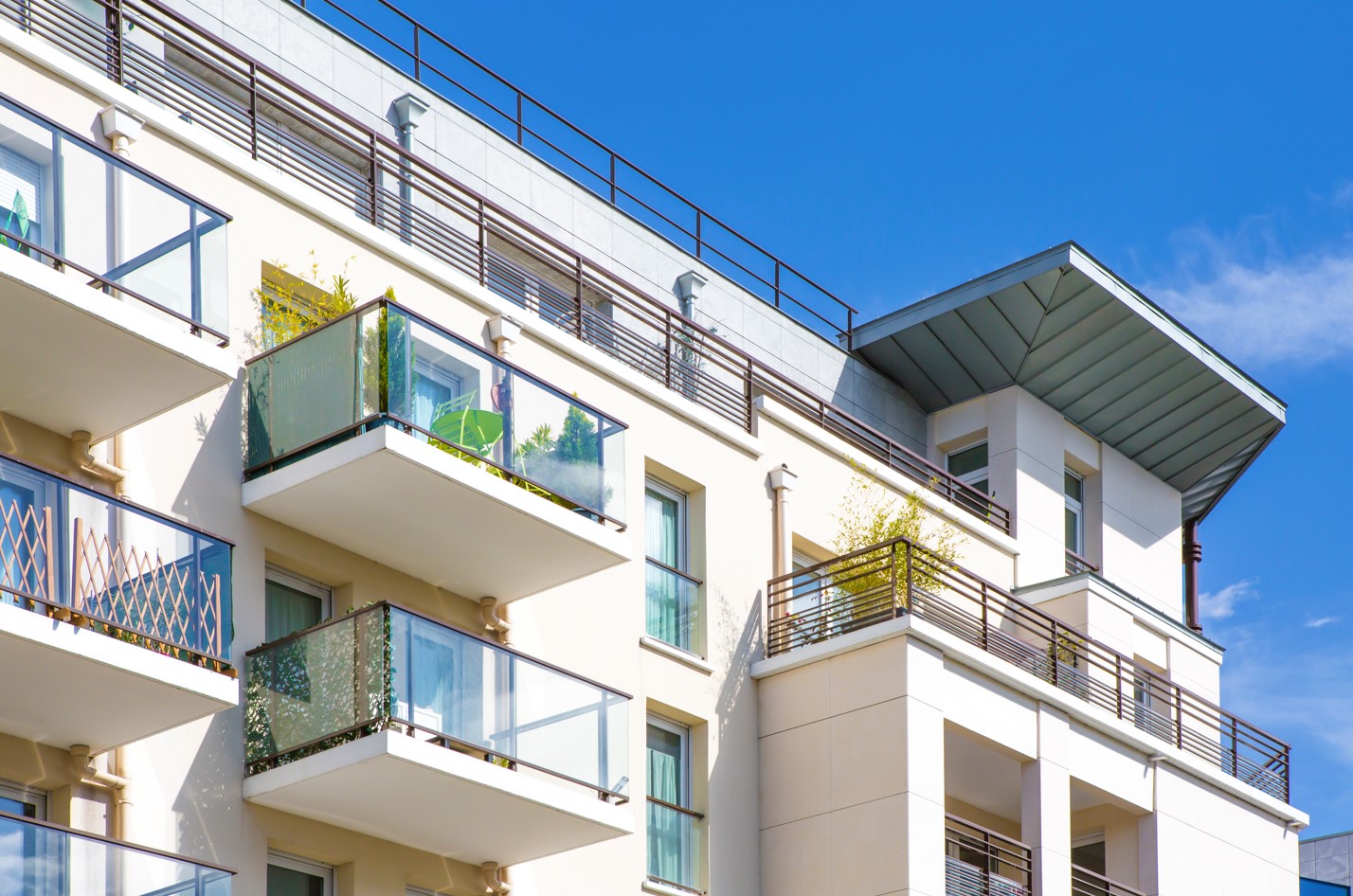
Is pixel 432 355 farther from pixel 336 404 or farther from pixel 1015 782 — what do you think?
pixel 1015 782

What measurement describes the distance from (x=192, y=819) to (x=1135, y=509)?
18.3 meters

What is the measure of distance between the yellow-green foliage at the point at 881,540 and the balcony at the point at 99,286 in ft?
27.9

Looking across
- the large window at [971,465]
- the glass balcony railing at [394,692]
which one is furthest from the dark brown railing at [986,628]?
the glass balcony railing at [394,692]

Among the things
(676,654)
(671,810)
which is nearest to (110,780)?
(671,810)

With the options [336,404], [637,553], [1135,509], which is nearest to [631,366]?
[637,553]

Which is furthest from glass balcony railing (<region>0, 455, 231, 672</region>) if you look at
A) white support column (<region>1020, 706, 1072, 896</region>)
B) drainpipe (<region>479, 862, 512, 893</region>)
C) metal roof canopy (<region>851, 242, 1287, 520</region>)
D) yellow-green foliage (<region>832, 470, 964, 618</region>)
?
metal roof canopy (<region>851, 242, 1287, 520</region>)

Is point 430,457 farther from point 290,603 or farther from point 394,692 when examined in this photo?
point 394,692

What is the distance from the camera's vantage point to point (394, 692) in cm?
1750

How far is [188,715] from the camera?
650 inches

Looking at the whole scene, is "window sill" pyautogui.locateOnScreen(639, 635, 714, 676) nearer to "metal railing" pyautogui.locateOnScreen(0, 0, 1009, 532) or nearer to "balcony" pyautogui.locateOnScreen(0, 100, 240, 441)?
"metal railing" pyautogui.locateOnScreen(0, 0, 1009, 532)

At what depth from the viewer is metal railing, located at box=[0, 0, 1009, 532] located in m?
19.9

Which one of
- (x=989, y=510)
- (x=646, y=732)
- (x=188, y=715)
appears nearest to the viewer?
(x=188, y=715)

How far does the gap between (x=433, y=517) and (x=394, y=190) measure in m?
5.75

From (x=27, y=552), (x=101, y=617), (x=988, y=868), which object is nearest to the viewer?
(x=27, y=552)
